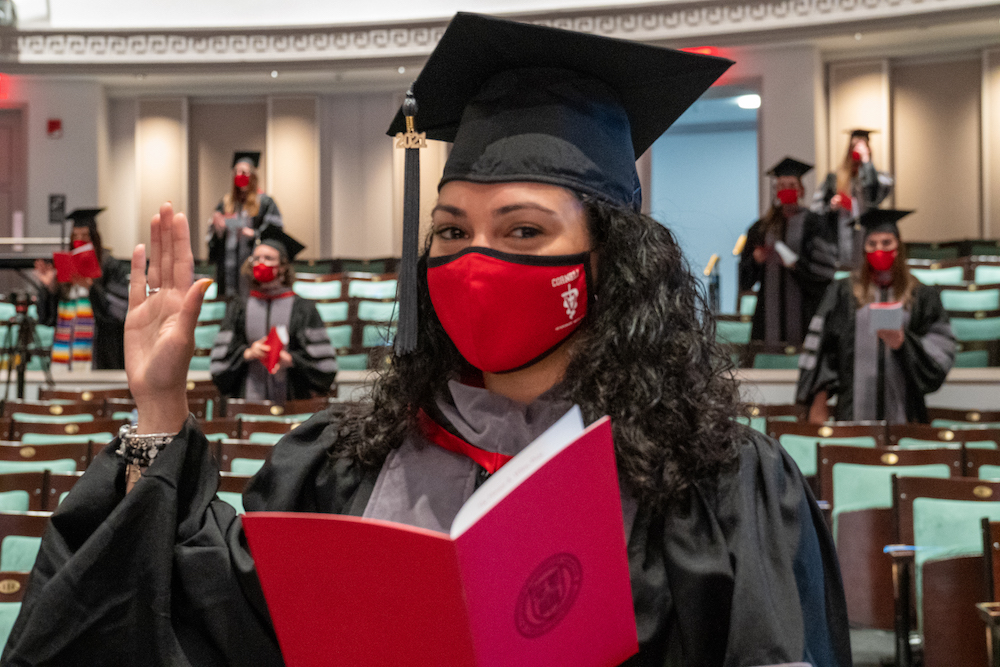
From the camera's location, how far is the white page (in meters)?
0.87

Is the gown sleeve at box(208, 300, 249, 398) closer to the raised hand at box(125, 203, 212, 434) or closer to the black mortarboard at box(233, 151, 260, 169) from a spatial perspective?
the black mortarboard at box(233, 151, 260, 169)

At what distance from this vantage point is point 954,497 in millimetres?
3047

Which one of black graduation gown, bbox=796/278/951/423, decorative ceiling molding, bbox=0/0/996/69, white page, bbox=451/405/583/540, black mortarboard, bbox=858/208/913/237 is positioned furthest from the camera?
decorative ceiling molding, bbox=0/0/996/69

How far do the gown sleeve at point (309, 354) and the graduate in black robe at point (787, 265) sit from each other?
449cm

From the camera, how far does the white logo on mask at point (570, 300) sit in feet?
4.23

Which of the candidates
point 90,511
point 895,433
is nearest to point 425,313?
point 90,511

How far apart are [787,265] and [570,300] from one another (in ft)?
25.2

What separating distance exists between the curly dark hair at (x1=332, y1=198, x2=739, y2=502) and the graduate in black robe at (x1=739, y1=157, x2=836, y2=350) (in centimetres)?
742

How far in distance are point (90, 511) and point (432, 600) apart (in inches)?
23.5

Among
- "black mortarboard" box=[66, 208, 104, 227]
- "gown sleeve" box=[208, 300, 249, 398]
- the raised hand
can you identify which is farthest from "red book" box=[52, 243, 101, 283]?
the raised hand

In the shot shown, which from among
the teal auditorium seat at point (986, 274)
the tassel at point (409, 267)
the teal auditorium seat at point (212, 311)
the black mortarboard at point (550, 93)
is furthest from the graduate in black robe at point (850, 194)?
the tassel at point (409, 267)

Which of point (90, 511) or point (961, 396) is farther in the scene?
point (961, 396)

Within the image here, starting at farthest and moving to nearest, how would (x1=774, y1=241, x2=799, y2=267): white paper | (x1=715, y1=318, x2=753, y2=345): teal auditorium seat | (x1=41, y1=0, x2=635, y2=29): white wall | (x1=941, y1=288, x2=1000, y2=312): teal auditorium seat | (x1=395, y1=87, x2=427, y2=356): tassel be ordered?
(x1=41, y1=0, x2=635, y2=29): white wall, (x1=715, y1=318, x2=753, y2=345): teal auditorium seat, (x1=774, y1=241, x2=799, y2=267): white paper, (x1=941, y1=288, x2=1000, y2=312): teal auditorium seat, (x1=395, y1=87, x2=427, y2=356): tassel

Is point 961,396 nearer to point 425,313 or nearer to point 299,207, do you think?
point 425,313
